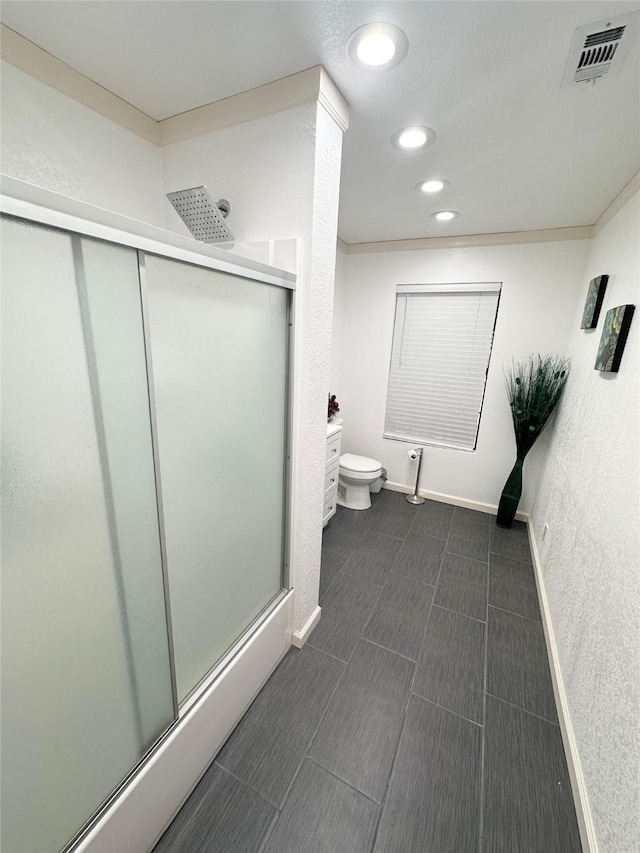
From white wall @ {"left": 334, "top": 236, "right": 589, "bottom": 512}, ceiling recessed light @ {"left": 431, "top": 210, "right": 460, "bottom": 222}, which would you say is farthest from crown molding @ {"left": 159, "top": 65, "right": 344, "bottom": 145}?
white wall @ {"left": 334, "top": 236, "right": 589, "bottom": 512}

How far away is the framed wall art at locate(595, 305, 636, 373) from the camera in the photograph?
4.66 ft

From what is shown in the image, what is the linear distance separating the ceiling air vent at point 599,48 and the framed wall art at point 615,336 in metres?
0.85

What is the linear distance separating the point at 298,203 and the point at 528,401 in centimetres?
221

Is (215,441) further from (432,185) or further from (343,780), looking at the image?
(432,185)

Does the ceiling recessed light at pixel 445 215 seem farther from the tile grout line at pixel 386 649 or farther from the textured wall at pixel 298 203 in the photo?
the tile grout line at pixel 386 649

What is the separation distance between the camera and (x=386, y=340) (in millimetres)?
3162

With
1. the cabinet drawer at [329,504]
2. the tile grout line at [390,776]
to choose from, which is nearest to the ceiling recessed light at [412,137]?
the cabinet drawer at [329,504]

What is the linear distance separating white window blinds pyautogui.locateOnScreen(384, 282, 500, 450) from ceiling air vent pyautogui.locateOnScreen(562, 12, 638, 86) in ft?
5.68

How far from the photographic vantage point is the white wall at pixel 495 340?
8.32ft

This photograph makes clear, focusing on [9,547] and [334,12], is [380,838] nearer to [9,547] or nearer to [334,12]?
[9,547]

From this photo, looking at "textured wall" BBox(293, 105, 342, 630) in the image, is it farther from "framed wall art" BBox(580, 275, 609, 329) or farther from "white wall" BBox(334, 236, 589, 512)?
"white wall" BBox(334, 236, 589, 512)

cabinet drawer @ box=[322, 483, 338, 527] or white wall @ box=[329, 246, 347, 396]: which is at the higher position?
white wall @ box=[329, 246, 347, 396]

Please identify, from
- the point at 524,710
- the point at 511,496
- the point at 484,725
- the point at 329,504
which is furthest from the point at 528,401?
the point at 484,725

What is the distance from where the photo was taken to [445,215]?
7.43ft
